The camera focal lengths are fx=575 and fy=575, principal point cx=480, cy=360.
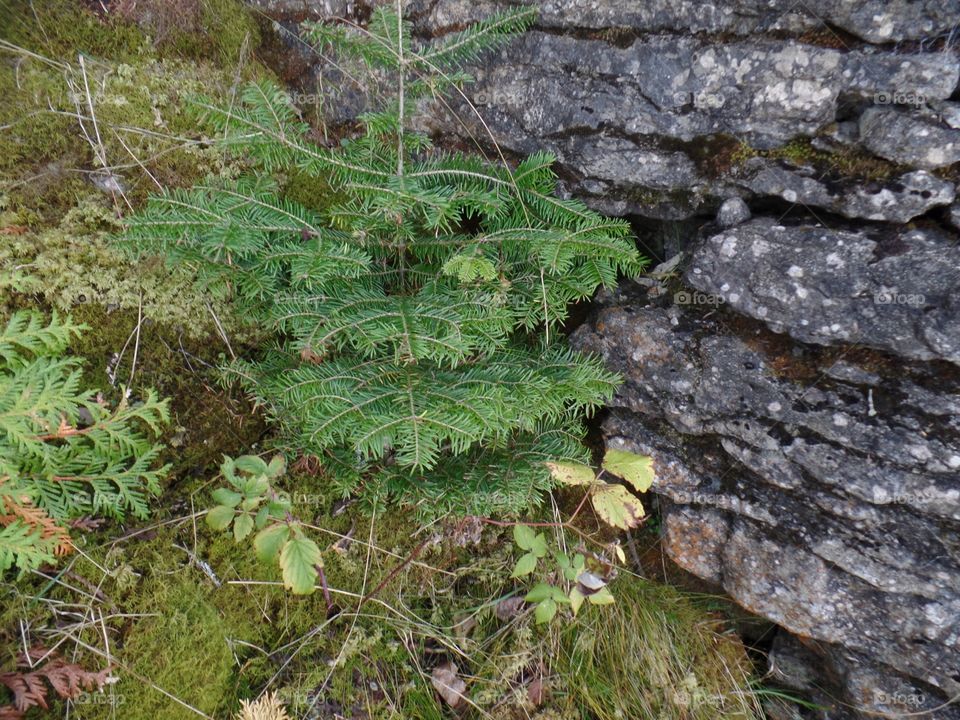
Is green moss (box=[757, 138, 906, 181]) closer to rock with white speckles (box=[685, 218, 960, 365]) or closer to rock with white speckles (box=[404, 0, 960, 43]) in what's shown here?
rock with white speckles (box=[685, 218, 960, 365])

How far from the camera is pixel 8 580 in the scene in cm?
225

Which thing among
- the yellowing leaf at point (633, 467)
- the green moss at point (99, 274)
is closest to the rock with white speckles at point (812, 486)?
the yellowing leaf at point (633, 467)

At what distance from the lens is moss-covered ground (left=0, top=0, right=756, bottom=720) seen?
94.7 inches

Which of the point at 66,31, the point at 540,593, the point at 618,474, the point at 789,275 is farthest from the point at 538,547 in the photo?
the point at 66,31

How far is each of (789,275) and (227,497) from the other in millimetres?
2662

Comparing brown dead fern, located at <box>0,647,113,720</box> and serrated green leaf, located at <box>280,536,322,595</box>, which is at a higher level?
serrated green leaf, located at <box>280,536,322,595</box>

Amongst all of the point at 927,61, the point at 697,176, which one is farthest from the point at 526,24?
the point at 927,61

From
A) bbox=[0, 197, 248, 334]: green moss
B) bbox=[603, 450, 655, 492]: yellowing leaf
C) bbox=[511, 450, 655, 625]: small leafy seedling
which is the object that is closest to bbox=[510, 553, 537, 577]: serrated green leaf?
bbox=[511, 450, 655, 625]: small leafy seedling

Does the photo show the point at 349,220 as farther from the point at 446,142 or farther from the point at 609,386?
the point at 609,386

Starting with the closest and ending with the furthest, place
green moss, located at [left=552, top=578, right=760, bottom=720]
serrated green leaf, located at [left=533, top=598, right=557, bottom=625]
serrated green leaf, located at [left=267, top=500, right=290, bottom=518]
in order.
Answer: serrated green leaf, located at [left=267, top=500, right=290, bottom=518] < serrated green leaf, located at [left=533, top=598, right=557, bottom=625] < green moss, located at [left=552, top=578, right=760, bottom=720]

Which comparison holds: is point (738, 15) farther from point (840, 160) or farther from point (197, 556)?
point (197, 556)

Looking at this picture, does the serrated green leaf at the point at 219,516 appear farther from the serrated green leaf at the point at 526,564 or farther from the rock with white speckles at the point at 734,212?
the rock with white speckles at the point at 734,212

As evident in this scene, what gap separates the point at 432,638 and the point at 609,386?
1.58 meters

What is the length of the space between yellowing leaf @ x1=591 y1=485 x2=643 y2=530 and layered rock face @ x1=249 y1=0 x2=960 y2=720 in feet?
2.05
